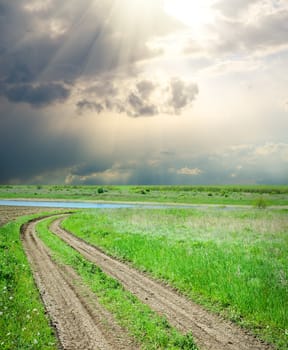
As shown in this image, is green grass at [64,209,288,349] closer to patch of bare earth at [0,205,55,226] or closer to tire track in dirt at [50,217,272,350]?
tire track in dirt at [50,217,272,350]

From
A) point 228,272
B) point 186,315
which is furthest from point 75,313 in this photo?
point 228,272

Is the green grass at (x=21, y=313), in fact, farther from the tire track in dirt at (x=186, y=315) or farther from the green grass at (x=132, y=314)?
the tire track in dirt at (x=186, y=315)

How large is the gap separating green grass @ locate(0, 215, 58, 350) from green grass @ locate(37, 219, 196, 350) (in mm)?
2198

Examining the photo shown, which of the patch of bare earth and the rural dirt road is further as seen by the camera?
the patch of bare earth

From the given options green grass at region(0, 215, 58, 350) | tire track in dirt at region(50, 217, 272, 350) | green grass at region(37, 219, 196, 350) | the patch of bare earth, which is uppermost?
green grass at region(0, 215, 58, 350)

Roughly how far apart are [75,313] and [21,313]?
5.66 ft

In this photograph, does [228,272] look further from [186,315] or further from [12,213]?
[12,213]

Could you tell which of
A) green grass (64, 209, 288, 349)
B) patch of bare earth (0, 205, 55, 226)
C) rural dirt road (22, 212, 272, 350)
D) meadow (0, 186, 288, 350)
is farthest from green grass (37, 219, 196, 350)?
patch of bare earth (0, 205, 55, 226)

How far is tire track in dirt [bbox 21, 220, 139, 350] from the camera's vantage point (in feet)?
31.1

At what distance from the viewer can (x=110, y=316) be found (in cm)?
1127

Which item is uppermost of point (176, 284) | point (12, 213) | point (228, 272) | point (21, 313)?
point (228, 272)

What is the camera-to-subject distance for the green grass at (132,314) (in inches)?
372

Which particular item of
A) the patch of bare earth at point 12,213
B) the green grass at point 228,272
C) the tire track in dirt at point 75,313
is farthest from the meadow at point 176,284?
the patch of bare earth at point 12,213

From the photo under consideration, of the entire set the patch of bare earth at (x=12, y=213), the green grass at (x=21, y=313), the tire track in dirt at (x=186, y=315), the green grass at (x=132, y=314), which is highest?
the green grass at (x=21, y=313)
